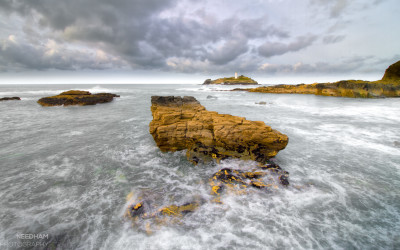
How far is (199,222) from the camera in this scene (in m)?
4.96

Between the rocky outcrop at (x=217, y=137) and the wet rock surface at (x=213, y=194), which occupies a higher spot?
the rocky outcrop at (x=217, y=137)

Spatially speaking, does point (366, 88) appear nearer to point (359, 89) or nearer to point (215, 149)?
point (359, 89)

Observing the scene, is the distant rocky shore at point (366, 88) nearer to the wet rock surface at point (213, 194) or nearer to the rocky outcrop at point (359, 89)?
the rocky outcrop at point (359, 89)

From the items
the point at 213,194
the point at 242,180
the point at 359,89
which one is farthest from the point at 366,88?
the point at 213,194

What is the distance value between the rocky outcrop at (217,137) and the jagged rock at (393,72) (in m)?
71.7

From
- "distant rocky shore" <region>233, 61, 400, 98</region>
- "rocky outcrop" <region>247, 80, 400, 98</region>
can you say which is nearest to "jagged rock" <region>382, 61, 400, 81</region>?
"distant rocky shore" <region>233, 61, 400, 98</region>

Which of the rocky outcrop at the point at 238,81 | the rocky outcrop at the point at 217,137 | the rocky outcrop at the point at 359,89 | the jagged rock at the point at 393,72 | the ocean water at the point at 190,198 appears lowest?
the ocean water at the point at 190,198

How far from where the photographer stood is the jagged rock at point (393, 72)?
158ft

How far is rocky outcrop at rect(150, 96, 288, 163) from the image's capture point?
27.3 feet

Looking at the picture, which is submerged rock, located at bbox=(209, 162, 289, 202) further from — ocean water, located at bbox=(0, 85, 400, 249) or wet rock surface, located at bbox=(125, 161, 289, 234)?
ocean water, located at bbox=(0, 85, 400, 249)

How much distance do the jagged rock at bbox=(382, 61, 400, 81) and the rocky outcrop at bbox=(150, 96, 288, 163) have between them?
7172 centimetres

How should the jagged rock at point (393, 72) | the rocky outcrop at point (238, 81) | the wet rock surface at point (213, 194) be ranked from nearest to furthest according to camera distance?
1. the wet rock surface at point (213, 194)
2. the jagged rock at point (393, 72)
3. the rocky outcrop at point (238, 81)

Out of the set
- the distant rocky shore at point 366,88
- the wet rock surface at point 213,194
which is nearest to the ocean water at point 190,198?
the wet rock surface at point 213,194

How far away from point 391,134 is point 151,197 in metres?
19.8
